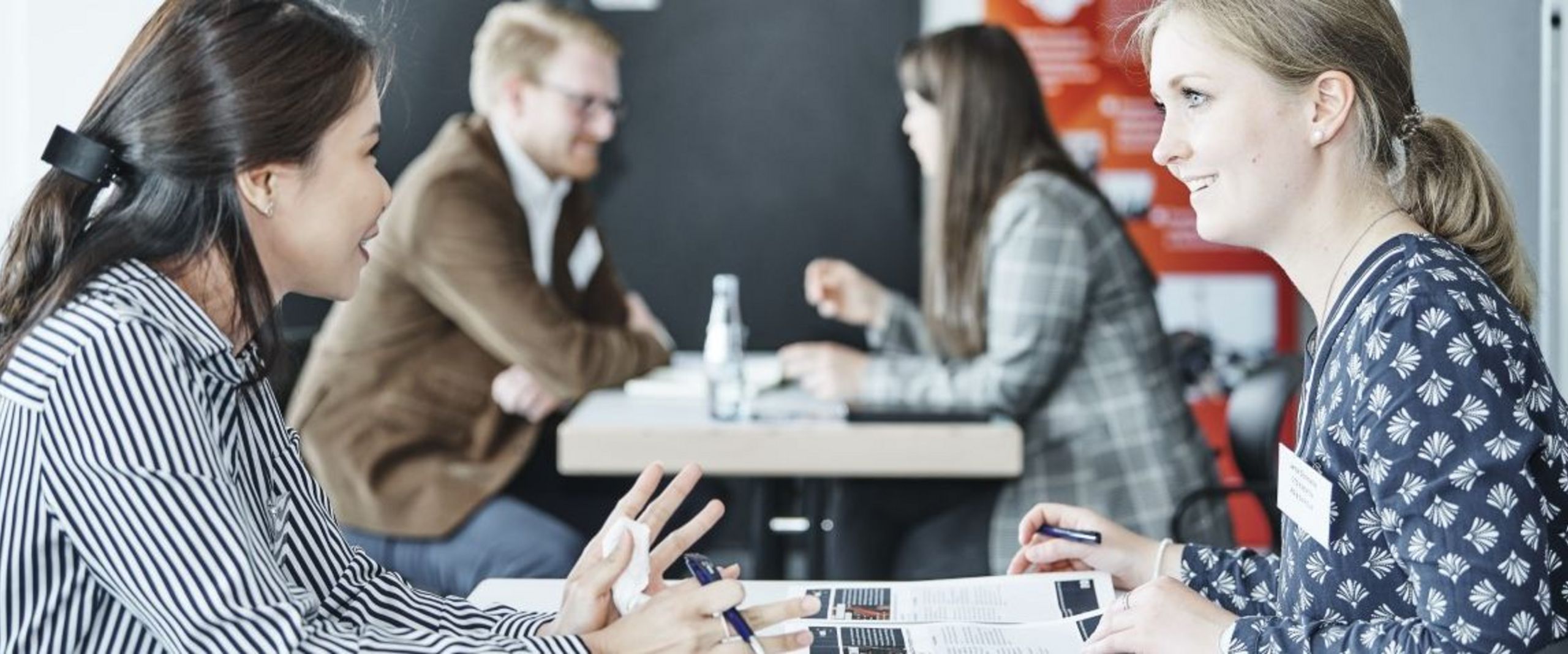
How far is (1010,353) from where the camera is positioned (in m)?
3.03

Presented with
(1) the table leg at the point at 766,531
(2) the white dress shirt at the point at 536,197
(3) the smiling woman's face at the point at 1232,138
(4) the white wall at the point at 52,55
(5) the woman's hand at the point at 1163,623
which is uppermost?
(3) the smiling woman's face at the point at 1232,138

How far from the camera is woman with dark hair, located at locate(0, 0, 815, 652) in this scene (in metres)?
1.19

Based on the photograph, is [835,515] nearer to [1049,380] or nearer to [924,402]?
[924,402]

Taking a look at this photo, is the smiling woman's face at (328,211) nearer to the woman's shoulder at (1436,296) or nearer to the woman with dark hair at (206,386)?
the woman with dark hair at (206,386)

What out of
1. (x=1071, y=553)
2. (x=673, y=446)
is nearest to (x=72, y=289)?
(x=1071, y=553)

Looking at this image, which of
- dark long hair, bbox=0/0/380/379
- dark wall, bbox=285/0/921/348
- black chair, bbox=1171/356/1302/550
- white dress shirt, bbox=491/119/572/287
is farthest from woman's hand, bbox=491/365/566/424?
dark long hair, bbox=0/0/380/379

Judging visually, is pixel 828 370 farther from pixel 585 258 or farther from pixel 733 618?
pixel 733 618

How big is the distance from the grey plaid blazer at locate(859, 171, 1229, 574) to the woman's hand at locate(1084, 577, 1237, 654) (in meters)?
1.59

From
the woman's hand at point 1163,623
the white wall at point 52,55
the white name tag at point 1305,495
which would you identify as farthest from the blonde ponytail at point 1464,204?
the white wall at point 52,55

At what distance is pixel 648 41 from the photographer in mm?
4680

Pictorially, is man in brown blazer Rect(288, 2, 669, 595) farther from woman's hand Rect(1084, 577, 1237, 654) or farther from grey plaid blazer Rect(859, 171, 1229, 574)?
woman's hand Rect(1084, 577, 1237, 654)

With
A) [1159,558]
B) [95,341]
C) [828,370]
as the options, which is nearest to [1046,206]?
[828,370]

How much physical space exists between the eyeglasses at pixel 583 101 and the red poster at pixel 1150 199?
1.48 meters

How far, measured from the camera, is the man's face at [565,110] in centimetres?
360
